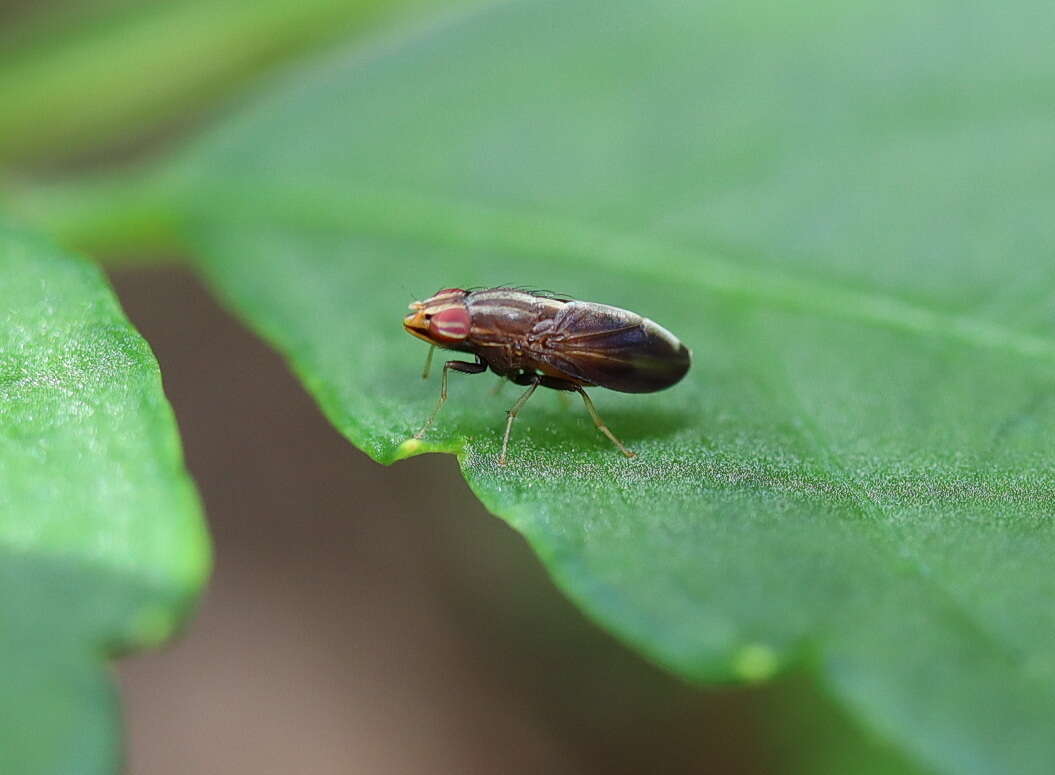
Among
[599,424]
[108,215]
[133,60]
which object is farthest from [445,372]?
[133,60]

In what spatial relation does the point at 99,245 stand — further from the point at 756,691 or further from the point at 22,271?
the point at 756,691

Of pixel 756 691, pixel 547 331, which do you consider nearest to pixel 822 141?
pixel 547 331

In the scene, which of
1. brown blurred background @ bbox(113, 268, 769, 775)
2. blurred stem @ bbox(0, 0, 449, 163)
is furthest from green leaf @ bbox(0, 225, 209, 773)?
blurred stem @ bbox(0, 0, 449, 163)

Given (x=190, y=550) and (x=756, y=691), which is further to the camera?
(x=756, y=691)

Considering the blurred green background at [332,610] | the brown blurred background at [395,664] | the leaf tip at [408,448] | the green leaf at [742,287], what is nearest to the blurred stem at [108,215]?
Answer: the green leaf at [742,287]

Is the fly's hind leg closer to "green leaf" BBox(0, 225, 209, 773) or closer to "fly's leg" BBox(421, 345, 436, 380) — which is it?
"fly's leg" BBox(421, 345, 436, 380)

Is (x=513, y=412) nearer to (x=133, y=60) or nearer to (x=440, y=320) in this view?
(x=440, y=320)
